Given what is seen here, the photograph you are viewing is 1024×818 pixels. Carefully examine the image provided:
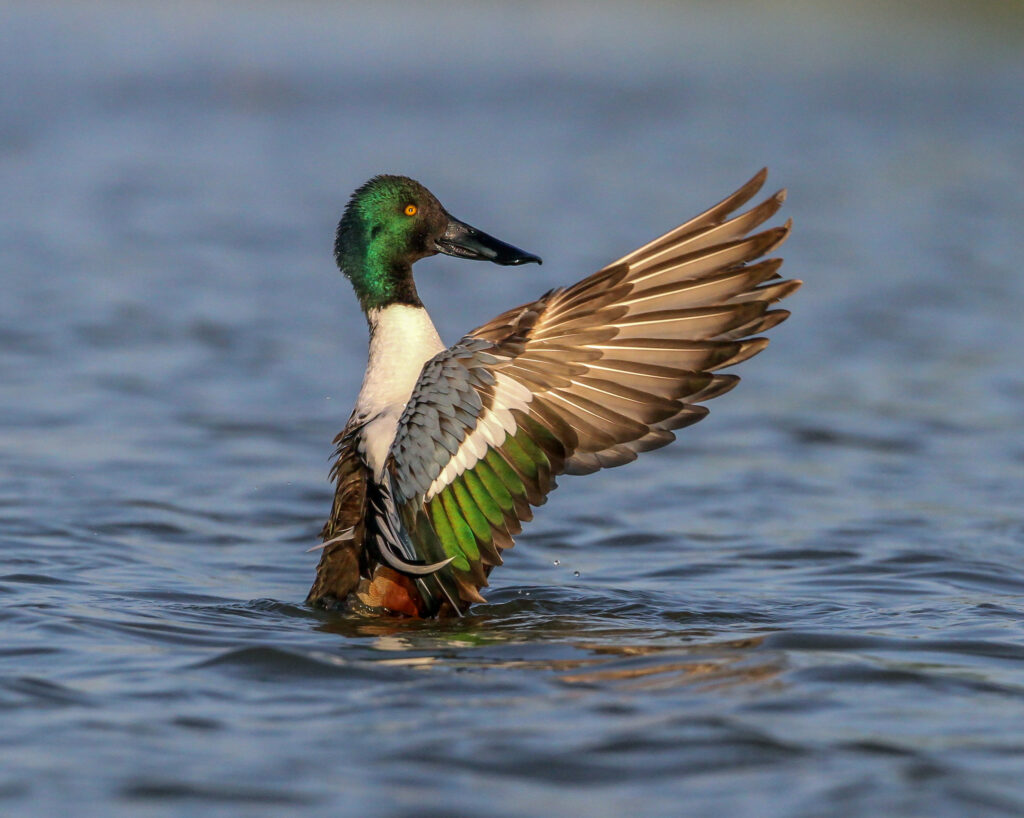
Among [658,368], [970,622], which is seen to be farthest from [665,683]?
[970,622]

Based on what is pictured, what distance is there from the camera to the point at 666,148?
1880 centimetres

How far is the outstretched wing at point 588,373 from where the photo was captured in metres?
5.27

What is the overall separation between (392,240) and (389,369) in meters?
0.65

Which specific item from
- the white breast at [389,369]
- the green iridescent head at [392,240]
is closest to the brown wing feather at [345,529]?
the white breast at [389,369]

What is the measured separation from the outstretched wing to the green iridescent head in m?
0.95

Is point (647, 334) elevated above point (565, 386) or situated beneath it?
elevated above

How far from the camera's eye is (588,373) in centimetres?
Result: 538

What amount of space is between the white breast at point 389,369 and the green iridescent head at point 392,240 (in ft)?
0.31

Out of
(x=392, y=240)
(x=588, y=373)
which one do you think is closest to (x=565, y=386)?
(x=588, y=373)

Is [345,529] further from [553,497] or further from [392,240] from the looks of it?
[553,497]

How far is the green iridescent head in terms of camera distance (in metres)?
6.27

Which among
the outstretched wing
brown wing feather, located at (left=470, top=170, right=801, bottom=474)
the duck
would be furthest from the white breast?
brown wing feather, located at (left=470, top=170, right=801, bottom=474)

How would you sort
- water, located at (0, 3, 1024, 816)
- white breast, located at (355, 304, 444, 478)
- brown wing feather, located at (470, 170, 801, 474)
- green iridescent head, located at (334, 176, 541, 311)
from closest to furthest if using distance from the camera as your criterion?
water, located at (0, 3, 1024, 816) → brown wing feather, located at (470, 170, 801, 474) → white breast, located at (355, 304, 444, 478) → green iridescent head, located at (334, 176, 541, 311)

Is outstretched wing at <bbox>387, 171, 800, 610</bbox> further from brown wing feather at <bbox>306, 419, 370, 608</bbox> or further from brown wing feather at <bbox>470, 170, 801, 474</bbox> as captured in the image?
brown wing feather at <bbox>306, 419, 370, 608</bbox>
